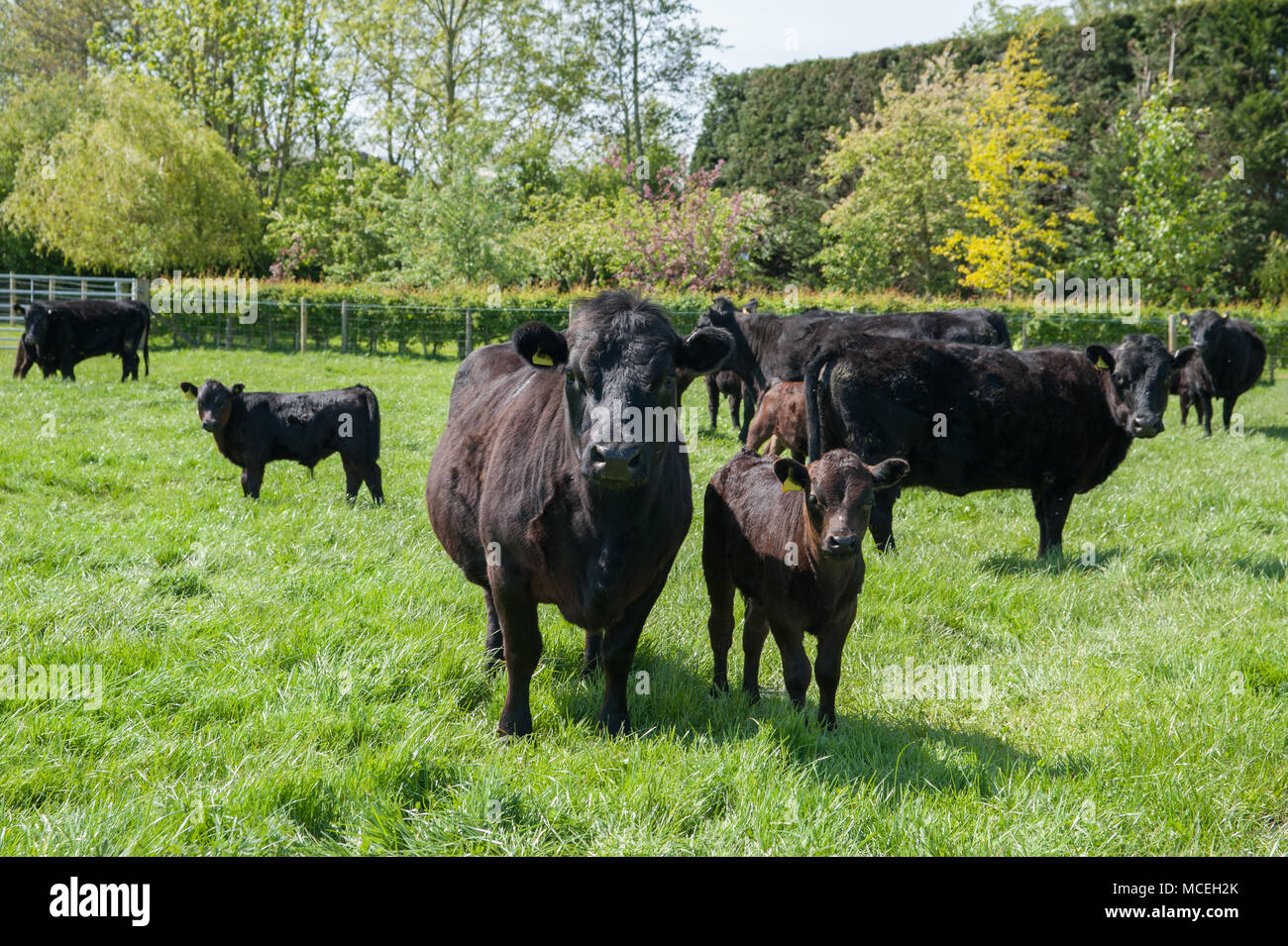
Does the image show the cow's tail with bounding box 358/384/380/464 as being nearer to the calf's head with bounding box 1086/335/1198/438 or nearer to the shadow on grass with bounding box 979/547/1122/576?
the shadow on grass with bounding box 979/547/1122/576

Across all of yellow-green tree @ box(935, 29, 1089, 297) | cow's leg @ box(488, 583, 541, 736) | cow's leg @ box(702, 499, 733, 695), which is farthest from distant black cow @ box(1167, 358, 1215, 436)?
yellow-green tree @ box(935, 29, 1089, 297)

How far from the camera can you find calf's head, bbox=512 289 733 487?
9.71 feet

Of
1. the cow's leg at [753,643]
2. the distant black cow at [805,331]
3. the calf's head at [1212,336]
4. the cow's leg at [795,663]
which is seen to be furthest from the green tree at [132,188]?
the cow's leg at [795,663]

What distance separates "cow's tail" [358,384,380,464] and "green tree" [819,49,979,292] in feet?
71.4

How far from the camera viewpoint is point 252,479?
753 centimetres

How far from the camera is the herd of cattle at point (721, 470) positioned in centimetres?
327

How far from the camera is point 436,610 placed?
4.63 m

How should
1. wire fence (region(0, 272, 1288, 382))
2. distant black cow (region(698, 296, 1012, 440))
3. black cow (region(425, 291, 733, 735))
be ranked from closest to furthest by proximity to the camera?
black cow (region(425, 291, 733, 735)) → distant black cow (region(698, 296, 1012, 440)) → wire fence (region(0, 272, 1288, 382))

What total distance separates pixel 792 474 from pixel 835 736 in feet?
3.39

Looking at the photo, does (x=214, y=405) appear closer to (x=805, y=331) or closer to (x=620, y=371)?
(x=620, y=371)
